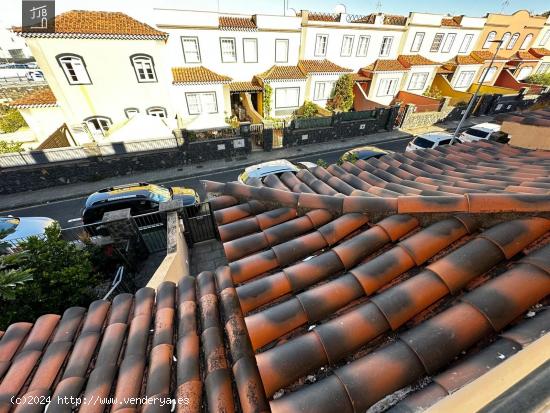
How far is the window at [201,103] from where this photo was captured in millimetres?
18345

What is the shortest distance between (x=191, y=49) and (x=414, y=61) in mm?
21173

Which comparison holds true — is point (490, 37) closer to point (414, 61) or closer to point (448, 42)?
point (448, 42)

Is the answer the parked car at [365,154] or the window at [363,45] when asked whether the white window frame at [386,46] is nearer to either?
the window at [363,45]

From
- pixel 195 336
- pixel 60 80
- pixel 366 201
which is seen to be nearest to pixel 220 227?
pixel 195 336

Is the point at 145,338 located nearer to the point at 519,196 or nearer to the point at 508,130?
the point at 519,196

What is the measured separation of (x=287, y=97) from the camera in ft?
67.5

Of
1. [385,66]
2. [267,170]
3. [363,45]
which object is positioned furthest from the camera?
[385,66]

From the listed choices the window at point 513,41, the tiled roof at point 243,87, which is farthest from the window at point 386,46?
the window at point 513,41

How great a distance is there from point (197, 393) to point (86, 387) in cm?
131

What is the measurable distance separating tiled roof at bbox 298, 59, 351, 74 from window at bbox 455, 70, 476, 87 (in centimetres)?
1503

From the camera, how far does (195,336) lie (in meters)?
2.65

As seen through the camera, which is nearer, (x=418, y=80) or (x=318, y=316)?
(x=318, y=316)

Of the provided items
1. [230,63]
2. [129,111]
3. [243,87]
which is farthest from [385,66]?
[129,111]

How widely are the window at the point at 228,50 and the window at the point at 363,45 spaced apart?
11.7m
